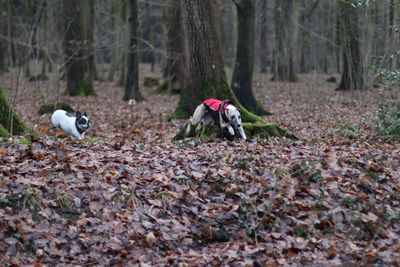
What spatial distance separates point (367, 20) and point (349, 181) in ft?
56.5

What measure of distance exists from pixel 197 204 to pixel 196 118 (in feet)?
13.4

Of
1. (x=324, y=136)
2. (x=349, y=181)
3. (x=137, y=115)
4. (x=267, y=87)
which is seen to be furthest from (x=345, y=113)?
(x=267, y=87)

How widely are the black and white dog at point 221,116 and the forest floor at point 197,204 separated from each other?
0.42 meters

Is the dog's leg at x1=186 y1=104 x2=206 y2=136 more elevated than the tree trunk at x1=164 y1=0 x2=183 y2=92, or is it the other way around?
the tree trunk at x1=164 y1=0 x2=183 y2=92

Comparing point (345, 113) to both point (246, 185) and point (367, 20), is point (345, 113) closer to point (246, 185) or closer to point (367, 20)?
point (367, 20)

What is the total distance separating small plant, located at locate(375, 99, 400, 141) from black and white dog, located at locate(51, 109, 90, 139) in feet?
21.3

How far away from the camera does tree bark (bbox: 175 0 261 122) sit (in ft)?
47.8

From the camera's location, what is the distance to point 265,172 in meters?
8.84

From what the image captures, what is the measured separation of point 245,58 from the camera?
1873 centimetres

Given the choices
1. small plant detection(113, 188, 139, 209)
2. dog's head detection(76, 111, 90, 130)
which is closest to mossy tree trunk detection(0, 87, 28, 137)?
dog's head detection(76, 111, 90, 130)

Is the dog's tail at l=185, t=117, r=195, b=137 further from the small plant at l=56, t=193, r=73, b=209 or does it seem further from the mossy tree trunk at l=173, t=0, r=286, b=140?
the small plant at l=56, t=193, r=73, b=209

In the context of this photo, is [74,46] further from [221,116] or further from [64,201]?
[64,201]

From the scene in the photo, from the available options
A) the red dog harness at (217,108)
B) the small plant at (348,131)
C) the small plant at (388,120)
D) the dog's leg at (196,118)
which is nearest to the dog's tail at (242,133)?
the red dog harness at (217,108)

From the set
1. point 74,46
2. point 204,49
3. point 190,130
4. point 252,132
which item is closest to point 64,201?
point 190,130
